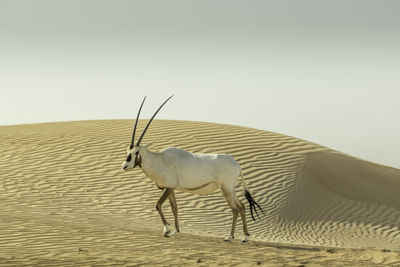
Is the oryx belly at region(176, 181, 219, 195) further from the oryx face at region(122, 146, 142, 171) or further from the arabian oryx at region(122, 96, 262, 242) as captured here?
the oryx face at region(122, 146, 142, 171)

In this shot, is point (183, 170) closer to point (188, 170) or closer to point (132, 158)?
point (188, 170)

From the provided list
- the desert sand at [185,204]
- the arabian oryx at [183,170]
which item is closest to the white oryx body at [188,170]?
the arabian oryx at [183,170]

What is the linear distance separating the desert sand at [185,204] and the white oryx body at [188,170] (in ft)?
3.16

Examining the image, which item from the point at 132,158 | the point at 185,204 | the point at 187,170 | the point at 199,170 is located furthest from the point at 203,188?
the point at 185,204

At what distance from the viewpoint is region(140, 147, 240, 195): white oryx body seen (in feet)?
34.9

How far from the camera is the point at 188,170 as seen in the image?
34.9 feet

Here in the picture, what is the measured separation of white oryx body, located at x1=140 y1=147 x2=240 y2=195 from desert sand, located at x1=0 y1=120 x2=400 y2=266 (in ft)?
3.16

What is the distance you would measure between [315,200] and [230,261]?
9201mm

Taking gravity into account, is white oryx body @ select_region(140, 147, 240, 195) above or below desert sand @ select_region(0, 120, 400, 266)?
above

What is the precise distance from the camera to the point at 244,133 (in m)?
21.8

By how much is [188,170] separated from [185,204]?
5.08 m

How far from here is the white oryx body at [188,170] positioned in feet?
34.9

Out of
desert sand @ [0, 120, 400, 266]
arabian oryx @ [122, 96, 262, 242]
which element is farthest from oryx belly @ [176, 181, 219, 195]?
desert sand @ [0, 120, 400, 266]

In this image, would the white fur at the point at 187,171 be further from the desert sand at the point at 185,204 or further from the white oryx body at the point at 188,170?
the desert sand at the point at 185,204
